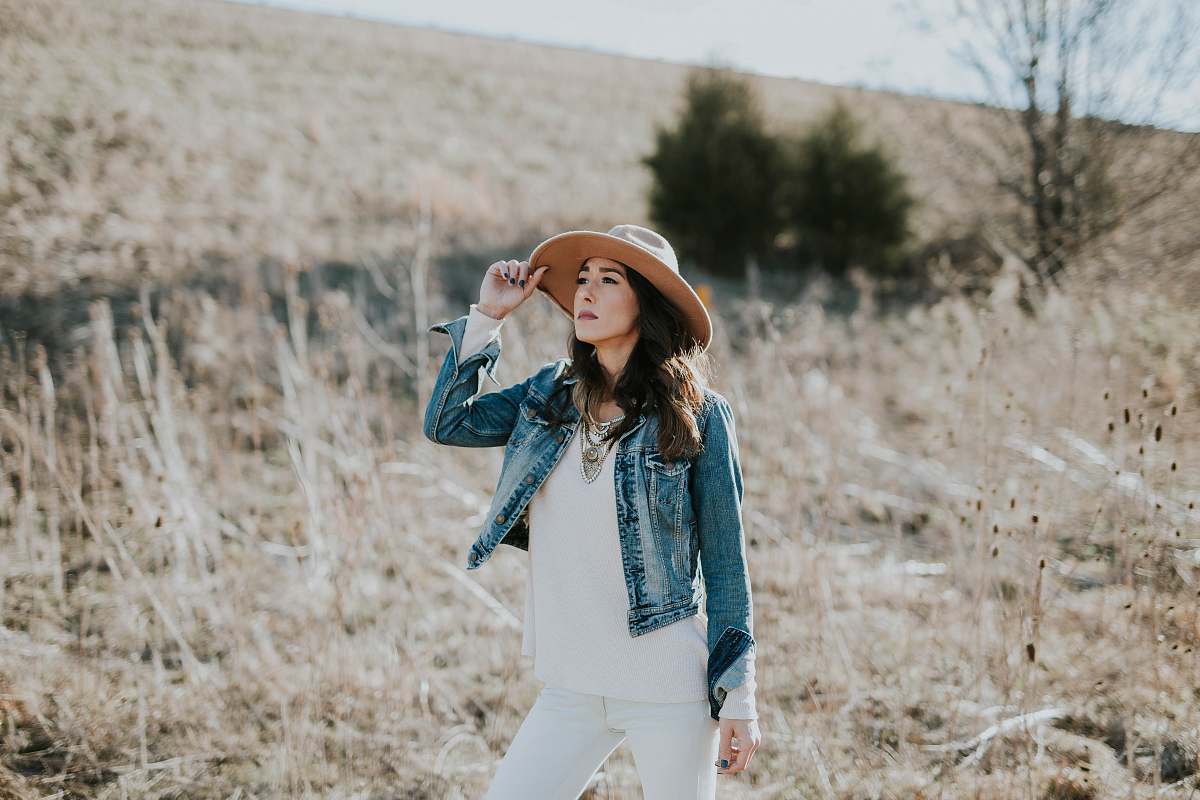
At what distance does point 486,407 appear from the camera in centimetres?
206

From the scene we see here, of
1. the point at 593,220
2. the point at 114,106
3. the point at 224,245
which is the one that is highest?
the point at 114,106

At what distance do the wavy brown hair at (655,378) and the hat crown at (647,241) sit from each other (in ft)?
0.22

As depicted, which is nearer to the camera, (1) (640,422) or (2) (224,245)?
(1) (640,422)

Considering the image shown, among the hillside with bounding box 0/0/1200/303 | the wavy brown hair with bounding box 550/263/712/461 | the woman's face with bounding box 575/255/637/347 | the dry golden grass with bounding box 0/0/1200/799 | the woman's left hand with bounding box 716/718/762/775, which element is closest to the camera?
the woman's left hand with bounding box 716/718/762/775

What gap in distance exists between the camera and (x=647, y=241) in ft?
6.39

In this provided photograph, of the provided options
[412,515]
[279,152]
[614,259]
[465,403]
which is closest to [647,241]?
[614,259]

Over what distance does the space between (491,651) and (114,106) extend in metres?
10.7

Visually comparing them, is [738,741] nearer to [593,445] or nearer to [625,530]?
[625,530]

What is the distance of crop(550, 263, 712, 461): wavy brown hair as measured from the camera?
178 centimetres

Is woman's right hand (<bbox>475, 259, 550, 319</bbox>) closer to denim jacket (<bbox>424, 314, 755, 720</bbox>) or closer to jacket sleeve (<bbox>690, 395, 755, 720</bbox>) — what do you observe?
denim jacket (<bbox>424, 314, 755, 720</bbox>)

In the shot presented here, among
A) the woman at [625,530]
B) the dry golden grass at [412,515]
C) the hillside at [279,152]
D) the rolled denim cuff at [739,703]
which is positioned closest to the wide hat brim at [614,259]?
the woman at [625,530]

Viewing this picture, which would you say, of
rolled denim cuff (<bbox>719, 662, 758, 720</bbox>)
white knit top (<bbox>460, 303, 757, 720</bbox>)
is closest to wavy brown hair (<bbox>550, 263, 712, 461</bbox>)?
white knit top (<bbox>460, 303, 757, 720</bbox>)

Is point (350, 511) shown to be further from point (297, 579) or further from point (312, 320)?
point (312, 320)

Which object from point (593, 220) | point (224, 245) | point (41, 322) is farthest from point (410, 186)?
point (41, 322)
